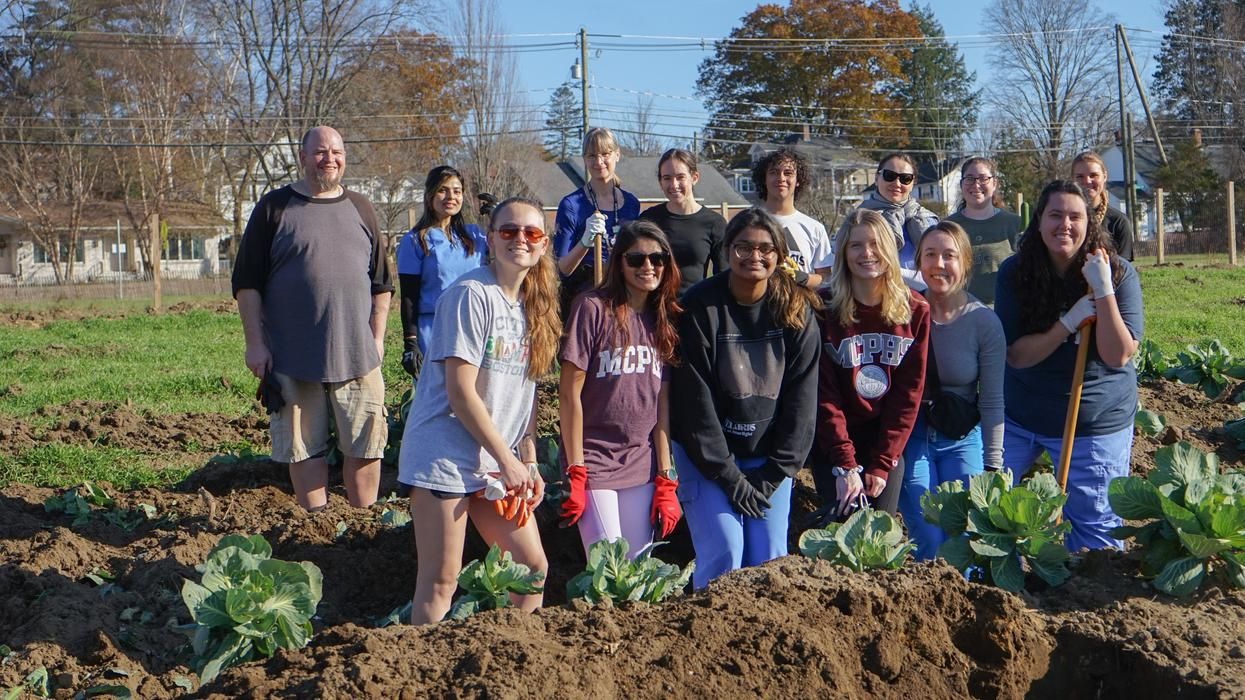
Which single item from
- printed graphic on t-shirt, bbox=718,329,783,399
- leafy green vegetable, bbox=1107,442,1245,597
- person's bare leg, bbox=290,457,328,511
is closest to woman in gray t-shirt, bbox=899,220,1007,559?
printed graphic on t-shirt, bbox=718,329,783,399

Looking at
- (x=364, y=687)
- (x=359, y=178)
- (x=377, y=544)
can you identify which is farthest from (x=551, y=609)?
(x=359, y=178)

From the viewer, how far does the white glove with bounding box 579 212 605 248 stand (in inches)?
219

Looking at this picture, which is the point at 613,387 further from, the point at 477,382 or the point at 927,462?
the point at 927,462

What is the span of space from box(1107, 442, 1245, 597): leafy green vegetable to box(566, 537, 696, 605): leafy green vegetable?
164cm

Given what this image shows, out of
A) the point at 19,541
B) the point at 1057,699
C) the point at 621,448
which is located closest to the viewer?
the point at 1057,699

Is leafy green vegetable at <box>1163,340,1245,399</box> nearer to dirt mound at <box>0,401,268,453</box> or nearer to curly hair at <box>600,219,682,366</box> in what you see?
curly hair at <box>600,219,682,366</box>

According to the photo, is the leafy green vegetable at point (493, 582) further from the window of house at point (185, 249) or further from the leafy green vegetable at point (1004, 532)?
the window of house at point (185, 249)

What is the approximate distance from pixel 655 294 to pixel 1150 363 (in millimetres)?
6425

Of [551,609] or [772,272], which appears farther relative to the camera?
[772,272]

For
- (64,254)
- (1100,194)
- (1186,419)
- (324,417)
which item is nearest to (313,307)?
(324,417)

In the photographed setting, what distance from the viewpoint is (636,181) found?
47344 mm

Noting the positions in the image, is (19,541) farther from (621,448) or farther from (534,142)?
(534,142)

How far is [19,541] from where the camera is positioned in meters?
5.35

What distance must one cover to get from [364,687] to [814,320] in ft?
8.17
